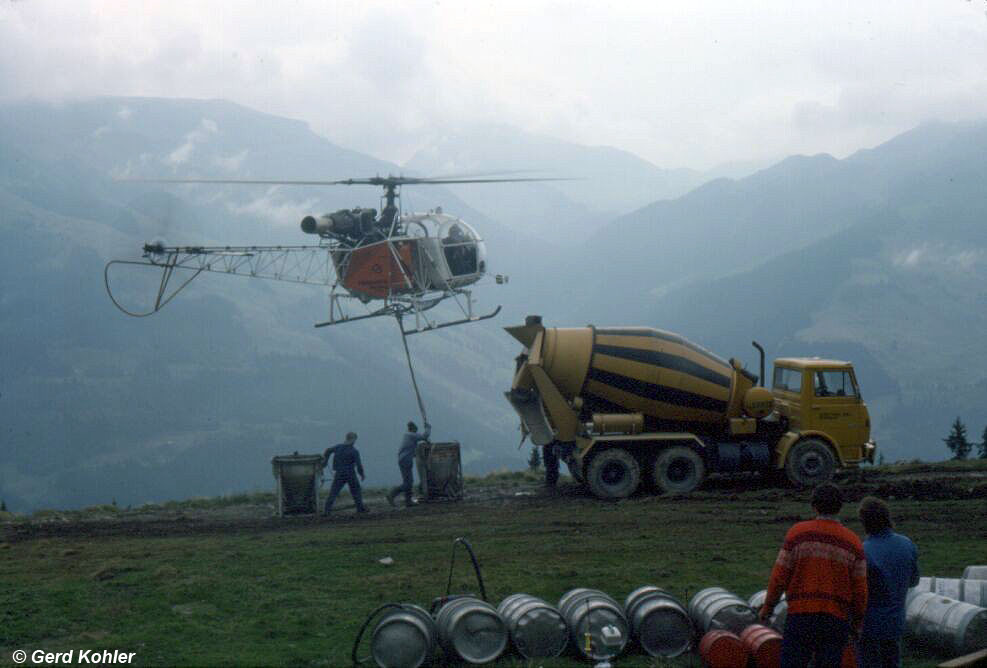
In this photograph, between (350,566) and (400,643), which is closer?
(400,643)

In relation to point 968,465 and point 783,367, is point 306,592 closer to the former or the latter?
point 783,367

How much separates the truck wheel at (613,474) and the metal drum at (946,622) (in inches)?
380

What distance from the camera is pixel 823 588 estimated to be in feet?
20.6

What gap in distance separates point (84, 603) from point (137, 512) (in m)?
9.56

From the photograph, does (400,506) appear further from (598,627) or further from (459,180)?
(598,627)

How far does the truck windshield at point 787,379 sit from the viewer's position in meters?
18.9

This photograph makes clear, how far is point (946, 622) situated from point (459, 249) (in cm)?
1846

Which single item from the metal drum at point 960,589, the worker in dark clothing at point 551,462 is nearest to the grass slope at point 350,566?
the metal drum at point 960,589

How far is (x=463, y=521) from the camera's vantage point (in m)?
16.3

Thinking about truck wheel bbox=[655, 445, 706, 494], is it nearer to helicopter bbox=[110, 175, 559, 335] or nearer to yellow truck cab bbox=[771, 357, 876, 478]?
yellow truck cab bbox=[771, 357, 876, 478]

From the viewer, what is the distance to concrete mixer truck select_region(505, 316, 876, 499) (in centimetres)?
1834

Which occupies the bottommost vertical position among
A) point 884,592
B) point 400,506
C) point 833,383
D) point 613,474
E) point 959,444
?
point 400,506

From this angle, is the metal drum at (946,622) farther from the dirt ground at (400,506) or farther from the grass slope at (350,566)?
the dirt ground at (400,506)

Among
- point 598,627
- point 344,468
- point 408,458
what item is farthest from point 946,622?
point 408,458
